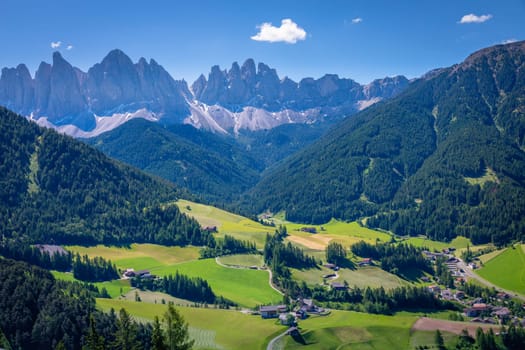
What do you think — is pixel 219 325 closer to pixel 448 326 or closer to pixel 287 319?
pixel 287 319

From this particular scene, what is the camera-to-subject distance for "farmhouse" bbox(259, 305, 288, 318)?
385ft

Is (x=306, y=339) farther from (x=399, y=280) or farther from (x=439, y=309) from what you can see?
(x=399, y=280)

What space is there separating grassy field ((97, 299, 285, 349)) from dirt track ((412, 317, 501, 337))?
29801 mm

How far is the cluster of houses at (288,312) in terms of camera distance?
112 m

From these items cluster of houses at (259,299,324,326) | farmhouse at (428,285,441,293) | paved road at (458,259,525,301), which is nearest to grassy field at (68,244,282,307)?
cluster of houses at (259,299,324,326)

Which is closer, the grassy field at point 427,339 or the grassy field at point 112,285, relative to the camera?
the grassy field at point 427,339

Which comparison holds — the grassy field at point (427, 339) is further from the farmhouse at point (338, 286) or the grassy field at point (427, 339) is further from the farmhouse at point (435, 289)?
the farmhouse at point (435, 289)

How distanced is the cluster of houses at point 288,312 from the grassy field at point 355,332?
95.6 inches

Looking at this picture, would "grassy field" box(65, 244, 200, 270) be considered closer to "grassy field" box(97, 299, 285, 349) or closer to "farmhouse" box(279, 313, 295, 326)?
"grassy field" box(97, 299, 285, 349)

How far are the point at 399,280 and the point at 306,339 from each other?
6944 cm

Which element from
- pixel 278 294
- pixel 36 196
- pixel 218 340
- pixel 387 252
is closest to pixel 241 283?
pixel 278 294

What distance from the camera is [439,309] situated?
436 ft

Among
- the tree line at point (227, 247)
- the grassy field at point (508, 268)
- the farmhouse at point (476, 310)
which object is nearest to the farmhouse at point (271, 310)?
the farmhouse at point (476, 310)

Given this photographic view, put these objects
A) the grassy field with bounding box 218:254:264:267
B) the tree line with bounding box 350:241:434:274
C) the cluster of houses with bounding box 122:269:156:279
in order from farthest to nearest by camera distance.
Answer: the tree line with bounding box 350:241:434:274, the grassy field with bounding box 218:254:264:267, the cluster of houses with bounding box 122:269:156:279
